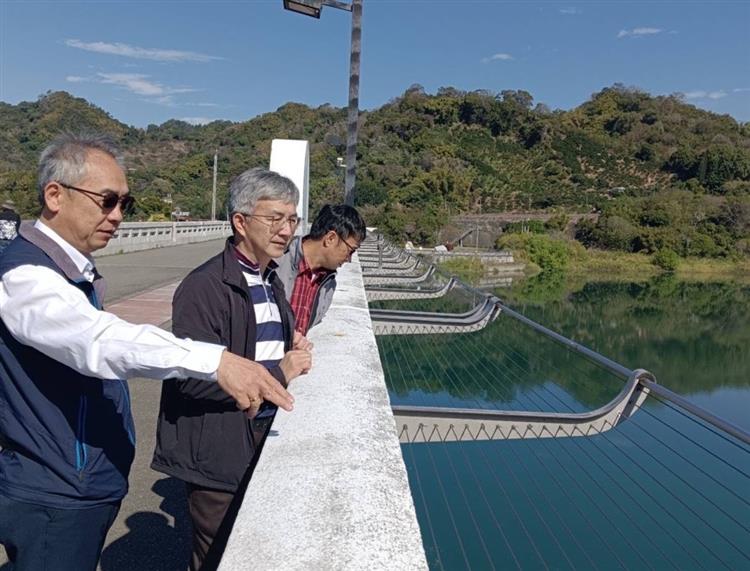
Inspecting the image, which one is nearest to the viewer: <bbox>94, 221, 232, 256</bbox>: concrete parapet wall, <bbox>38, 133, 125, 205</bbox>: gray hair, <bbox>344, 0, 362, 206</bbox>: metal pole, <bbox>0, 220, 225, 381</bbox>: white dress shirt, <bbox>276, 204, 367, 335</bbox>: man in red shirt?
<bbox>0, 220, 225, 381</bbox>: white dress shirt

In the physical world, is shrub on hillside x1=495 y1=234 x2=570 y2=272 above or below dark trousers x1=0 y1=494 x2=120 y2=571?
below

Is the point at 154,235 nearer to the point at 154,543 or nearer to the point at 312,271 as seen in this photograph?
the point at 312,271

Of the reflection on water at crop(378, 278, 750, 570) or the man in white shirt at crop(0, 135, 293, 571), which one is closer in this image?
the man in white shirt at crop(0, 135, 293, 571)

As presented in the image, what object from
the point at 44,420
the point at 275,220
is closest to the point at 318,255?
the point at 275,220

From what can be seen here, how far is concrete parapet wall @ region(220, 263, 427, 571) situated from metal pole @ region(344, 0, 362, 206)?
5.30m

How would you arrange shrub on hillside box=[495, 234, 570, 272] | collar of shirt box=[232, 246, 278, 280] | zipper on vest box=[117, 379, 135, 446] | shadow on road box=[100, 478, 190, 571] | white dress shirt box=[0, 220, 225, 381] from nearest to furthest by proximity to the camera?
white dress shirt box=[0, 220, 225, 381] → zipper on vest box=[117, 379, 135, 446] → collar of shirt box=[232, 246, 278, 280] → shadow on road box=[100, 478, 190, 571] → shrub on hillside box=[495, 234, 570, 272]

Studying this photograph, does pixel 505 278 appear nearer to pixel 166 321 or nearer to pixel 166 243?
pixel 166 243

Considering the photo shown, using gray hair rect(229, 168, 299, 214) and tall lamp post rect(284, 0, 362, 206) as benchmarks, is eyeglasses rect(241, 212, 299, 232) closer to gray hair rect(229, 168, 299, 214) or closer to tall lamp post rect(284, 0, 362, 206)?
gray hair rect(229, 168, 299, 214)

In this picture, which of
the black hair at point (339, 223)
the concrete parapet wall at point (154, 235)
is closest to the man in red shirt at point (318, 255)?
the black hair at point (339, 223)

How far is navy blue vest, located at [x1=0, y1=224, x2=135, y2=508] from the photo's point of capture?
4.04 feet

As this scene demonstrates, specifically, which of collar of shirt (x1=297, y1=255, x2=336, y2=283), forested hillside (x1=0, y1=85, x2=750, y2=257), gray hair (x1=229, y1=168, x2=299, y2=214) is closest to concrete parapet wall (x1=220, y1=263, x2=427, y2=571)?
collar of shirt (x1=297, y1=255, x2=336, y2=283)

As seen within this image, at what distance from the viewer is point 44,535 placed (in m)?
1.28

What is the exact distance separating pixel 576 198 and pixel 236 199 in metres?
75.6

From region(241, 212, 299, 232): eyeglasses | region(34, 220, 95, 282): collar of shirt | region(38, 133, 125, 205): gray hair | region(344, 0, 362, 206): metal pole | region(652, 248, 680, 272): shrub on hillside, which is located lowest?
region(652, 248, 680, 272): shrub on hillside
